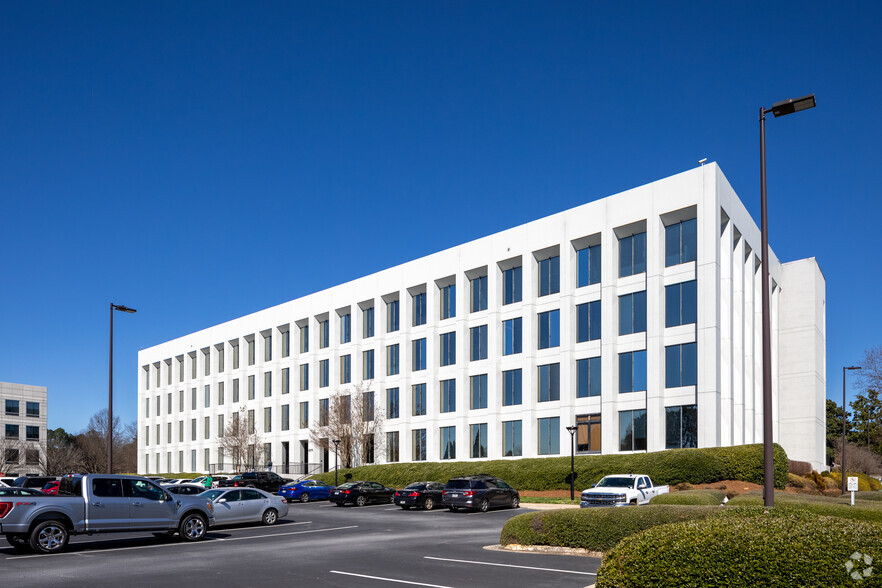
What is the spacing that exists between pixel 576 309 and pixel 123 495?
34.2 m

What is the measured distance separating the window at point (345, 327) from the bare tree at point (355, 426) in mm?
5630

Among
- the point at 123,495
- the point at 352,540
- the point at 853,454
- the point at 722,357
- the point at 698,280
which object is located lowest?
the point at 853,454

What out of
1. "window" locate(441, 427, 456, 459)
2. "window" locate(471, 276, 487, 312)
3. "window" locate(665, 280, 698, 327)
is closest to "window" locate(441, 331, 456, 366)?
"window" locate(471, 276, 487, 312)

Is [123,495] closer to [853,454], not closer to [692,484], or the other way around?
[692,484]

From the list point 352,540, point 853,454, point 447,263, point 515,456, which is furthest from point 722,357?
point 853,454

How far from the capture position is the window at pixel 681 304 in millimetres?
44812

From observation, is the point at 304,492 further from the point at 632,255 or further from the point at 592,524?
the point at 592,524

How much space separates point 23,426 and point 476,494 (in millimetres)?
99523

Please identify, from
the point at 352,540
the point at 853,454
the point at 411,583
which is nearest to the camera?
the point at 411,583

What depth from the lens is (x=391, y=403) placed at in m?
64.1

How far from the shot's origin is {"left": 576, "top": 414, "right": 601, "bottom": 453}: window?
48.5 meters

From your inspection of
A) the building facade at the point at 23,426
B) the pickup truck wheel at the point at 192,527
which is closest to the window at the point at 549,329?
the pickup truck wheel at the point at 192,527

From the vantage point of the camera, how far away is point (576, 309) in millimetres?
50844

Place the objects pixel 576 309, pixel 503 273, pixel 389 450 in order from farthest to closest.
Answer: pixel 389 450, pixel 503 273, pixel 576 309
